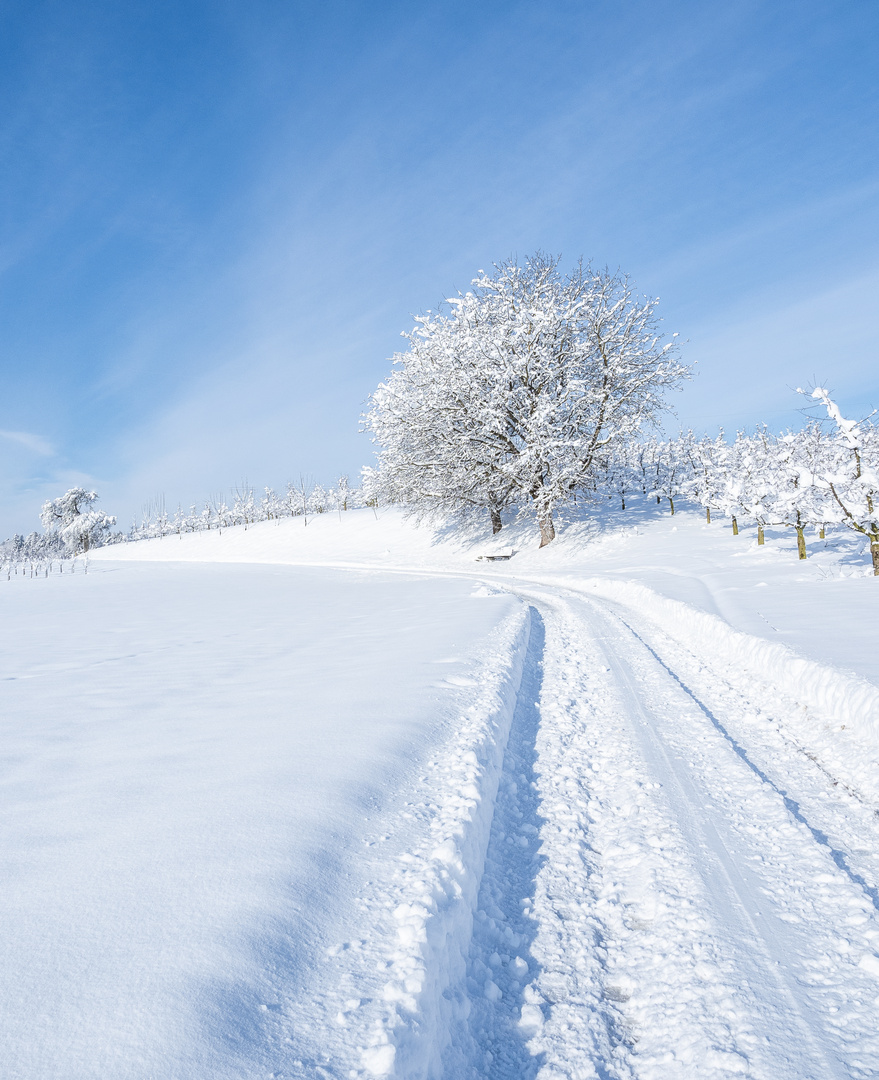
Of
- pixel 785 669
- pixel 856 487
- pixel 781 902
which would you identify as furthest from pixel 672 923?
pixel 856 487

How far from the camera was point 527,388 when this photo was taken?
81.4ft

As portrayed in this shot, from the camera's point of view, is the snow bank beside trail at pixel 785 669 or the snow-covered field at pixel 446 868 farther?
the snow bank beside trail at pixel 785 669

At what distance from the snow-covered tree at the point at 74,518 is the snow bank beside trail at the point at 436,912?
82.8 m

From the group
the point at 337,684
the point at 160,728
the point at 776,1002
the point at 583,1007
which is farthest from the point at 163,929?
the point at 337,684

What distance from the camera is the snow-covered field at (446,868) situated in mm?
1986

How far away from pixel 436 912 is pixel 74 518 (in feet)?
287

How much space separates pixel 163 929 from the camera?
2.22 meters

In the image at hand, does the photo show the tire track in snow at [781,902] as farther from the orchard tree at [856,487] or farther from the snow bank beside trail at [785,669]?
the orchard tree at [856,487]

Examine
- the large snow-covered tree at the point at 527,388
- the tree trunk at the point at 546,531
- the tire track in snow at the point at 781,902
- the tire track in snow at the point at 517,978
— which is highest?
the large snow-covered tree at the point at 527,388

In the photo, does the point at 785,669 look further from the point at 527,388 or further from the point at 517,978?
the point at 527,388

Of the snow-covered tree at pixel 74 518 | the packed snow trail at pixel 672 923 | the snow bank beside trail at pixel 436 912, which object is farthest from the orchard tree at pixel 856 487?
the snow-covered tree at pixel 74 518

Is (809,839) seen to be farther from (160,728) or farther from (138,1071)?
(160,728)

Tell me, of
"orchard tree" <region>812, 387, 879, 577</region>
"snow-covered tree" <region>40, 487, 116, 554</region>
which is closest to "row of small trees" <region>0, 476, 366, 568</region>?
"snow-covered tree" <region>40, 487, 116, 554</region>

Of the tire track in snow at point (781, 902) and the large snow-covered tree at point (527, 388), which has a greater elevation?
the large snow-covered tree at point (527, 388)
